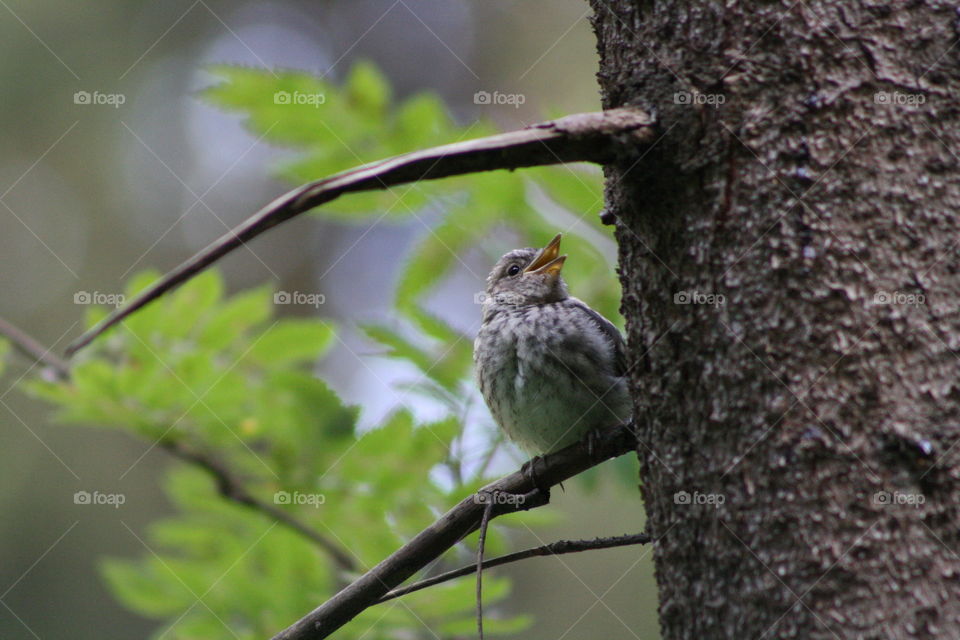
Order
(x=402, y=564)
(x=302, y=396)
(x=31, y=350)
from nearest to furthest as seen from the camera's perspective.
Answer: (x=402, y=564)
(x=302, y=396)
(x=31, y=350)

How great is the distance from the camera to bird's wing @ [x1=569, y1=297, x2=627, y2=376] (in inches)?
180

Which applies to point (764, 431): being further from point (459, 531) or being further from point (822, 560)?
point (459, 531)

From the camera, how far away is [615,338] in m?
4.67

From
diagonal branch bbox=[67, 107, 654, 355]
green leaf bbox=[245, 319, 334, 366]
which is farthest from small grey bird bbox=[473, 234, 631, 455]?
diagonal branch bbox=[67, 107, 654, 355]

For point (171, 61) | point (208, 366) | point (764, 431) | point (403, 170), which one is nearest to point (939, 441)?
point (764, 431)

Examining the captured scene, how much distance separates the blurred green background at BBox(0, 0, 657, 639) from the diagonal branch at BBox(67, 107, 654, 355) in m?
8.03

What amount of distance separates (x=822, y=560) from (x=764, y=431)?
0.86 feet

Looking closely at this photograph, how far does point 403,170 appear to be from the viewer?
1.64 meters

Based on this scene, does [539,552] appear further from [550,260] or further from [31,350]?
[31,350]

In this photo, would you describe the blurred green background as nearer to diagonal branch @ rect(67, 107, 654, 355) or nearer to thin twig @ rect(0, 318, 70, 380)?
thin twig @ rect(0, 318, 70, 380)

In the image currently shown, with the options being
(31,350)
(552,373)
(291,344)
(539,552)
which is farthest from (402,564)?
(31,350)

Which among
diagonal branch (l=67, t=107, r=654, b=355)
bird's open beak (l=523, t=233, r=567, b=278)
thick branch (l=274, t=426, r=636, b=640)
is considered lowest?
thick branch (l=274, t=426, r=636, b=640)

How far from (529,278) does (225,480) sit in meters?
2.13

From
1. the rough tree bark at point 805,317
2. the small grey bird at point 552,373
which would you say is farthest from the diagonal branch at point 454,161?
the small grey bird at point 552,373
